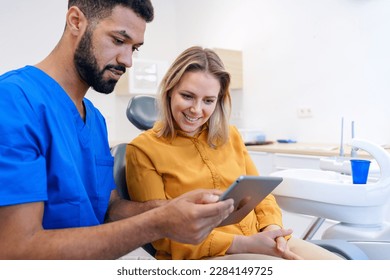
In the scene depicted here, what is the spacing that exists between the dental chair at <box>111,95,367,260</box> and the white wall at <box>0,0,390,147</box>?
5.76 ft

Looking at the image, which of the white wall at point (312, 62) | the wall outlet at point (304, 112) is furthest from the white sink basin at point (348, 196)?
the wall outlet at point (304, 112)

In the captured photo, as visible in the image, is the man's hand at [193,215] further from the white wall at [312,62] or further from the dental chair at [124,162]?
the white wall at [312,62]

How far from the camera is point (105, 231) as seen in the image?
78cm

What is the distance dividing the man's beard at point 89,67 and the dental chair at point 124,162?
1.19 feet

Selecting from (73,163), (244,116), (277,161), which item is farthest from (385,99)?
(73,163)

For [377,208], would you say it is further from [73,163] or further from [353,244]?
[73,163]

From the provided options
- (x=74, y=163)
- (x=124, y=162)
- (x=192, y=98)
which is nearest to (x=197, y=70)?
(x=192, y=98)

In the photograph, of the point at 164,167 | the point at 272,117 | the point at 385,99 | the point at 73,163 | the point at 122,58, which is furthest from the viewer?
the point at 272,117

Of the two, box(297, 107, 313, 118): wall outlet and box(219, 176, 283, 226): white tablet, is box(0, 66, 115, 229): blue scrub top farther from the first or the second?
box(297, 107, 313, 118): wall outlet

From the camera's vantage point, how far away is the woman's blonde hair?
1.27m

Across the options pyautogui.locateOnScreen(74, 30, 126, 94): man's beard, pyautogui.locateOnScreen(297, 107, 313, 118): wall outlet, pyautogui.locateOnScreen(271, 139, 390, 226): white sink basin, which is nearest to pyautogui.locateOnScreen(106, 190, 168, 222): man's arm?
pyautogui.locateOnScreen(74, 30, 126, 94): man's beard

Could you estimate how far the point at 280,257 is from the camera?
42.7 inches

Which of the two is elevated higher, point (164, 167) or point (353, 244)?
point (164, 167)

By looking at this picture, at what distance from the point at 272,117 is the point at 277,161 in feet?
2.77
